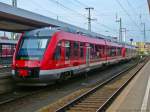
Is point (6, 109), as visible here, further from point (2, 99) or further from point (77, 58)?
point (77, 58)

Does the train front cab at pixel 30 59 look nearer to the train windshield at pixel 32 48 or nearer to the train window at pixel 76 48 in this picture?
the train windshield at pixel 32 48

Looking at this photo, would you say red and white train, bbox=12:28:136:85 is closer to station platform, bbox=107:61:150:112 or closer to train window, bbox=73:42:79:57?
train window, bbox=73:42:79:57

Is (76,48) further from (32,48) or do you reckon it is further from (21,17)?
(32,48)

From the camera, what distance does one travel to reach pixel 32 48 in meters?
17.3

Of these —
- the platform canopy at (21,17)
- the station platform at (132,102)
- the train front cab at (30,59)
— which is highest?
the platform canopy at (21,17)

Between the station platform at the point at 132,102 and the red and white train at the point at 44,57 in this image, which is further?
the red and white train at the point at 44,57

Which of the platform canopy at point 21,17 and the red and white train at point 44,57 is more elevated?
the platform canopy at point 21,17

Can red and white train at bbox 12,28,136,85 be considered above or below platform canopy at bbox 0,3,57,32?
below

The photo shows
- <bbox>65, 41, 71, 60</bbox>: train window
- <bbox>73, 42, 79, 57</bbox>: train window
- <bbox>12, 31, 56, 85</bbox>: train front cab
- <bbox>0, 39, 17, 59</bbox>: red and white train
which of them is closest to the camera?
<bbox>12, 31, 56, 85</bbox>: train front cab

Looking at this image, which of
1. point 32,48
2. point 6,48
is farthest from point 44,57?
point 6,48

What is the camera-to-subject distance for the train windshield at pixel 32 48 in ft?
55.6

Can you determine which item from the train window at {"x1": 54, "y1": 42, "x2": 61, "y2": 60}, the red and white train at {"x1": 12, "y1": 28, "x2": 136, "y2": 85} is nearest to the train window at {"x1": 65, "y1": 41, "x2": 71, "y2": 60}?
the red and white train at {"x1": 12, "y1": 28, "x2": 136, "y2": 85}

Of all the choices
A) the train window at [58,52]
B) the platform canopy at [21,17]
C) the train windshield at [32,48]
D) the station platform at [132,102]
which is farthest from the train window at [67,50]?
the station platform at [132,102]

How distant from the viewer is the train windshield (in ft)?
55.6
